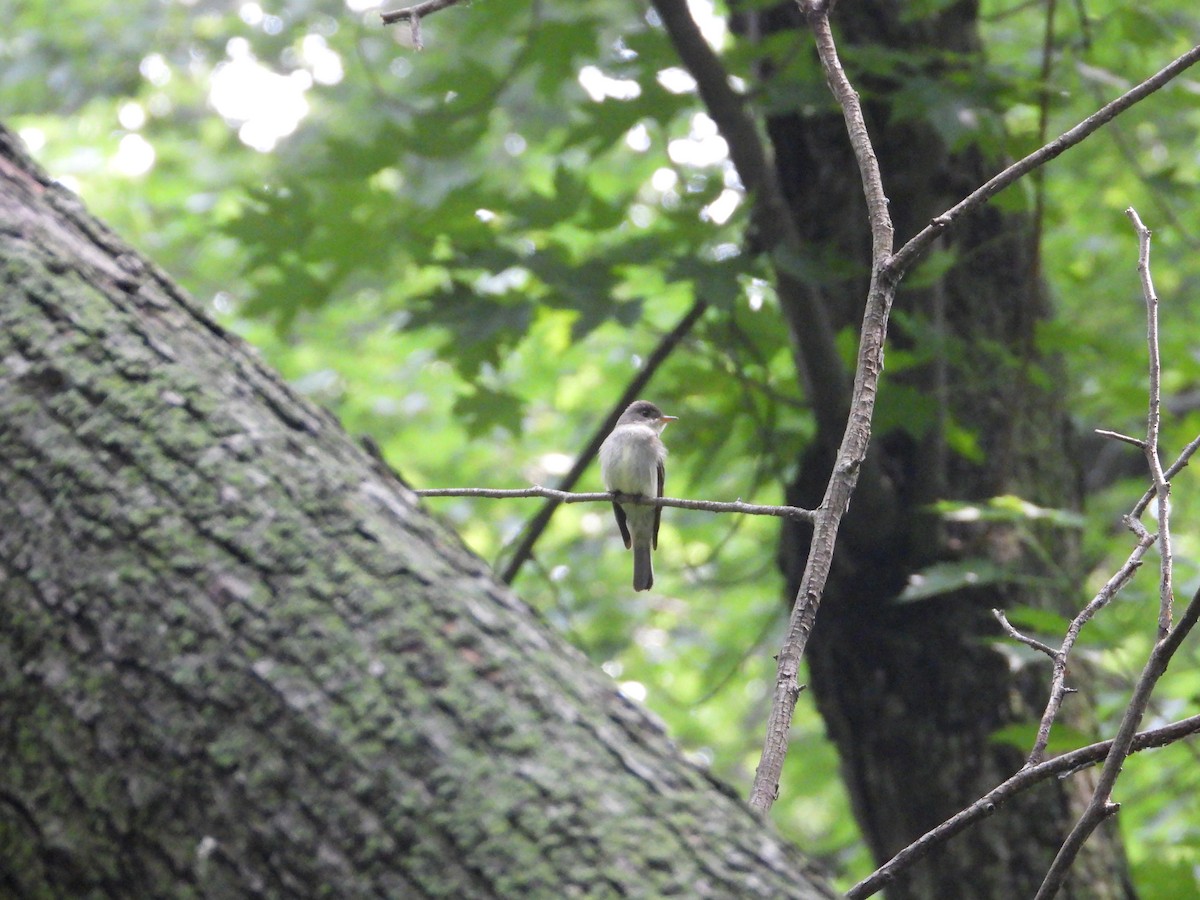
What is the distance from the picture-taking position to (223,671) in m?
1.16

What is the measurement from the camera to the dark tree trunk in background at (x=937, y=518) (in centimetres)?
386

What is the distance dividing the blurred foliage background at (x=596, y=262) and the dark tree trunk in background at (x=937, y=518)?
207 millimetres

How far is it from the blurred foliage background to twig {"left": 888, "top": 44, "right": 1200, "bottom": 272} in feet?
2.81

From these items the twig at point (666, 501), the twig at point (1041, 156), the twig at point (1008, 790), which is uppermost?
the twig at point (1041, 156)

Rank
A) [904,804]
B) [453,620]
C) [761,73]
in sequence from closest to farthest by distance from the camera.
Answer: [453,620] → [904,804] → [761,73]

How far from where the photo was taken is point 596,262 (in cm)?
439

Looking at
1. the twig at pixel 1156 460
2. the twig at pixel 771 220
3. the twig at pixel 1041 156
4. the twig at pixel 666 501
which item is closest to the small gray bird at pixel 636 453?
the twig at pixel 771 220

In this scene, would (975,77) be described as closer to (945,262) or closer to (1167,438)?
(945,262)

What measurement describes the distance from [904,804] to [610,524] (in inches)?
266

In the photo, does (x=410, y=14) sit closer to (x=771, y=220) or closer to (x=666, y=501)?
(x=666, y=501)

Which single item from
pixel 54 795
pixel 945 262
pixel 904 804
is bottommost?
pixel 54 795

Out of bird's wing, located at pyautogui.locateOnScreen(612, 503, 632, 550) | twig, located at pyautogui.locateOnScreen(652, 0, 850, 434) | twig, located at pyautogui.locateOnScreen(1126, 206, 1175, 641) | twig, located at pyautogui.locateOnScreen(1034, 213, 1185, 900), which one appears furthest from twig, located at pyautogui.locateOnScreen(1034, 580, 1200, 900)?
bird's wing, located at pyautogui.locateOnScreen(612, 503, 632, 550)

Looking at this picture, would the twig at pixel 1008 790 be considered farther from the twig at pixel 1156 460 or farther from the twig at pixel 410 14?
the twig at pixel 410 14

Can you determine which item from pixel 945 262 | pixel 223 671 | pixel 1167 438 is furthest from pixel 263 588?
pixel 1167 438
